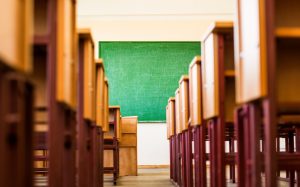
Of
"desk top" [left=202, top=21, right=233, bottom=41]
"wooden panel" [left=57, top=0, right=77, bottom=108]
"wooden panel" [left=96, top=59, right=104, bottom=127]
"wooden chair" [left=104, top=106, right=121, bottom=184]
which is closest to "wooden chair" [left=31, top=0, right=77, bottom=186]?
"wooden panel" [left=57, top=0, right=77, bottom=108]

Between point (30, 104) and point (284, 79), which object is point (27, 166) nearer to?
point (30, 104)

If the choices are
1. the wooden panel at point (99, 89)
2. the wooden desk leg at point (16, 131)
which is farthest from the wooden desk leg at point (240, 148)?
the wooden panel at point (99, 89)

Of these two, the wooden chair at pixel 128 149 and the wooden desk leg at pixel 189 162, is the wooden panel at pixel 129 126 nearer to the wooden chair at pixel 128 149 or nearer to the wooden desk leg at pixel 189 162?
the wooden chair at pixel 128 149

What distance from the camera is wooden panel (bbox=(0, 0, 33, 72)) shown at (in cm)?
146

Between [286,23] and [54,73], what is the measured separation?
1.18m

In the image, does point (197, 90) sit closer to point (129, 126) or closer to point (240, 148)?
point (240, 148)

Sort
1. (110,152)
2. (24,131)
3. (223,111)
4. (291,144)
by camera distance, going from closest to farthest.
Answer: (24,131) → (223,111) → (291,144) → (110,152)

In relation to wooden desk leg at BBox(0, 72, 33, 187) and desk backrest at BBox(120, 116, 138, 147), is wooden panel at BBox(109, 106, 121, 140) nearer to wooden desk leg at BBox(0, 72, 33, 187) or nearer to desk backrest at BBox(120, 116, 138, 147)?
desk backrest at BBox(120, 116, 138, 147)

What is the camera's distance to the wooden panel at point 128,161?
7.15 meters

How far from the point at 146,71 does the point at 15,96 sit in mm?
7512

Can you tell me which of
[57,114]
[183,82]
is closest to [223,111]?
[57,114]

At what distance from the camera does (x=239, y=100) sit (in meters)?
2.44

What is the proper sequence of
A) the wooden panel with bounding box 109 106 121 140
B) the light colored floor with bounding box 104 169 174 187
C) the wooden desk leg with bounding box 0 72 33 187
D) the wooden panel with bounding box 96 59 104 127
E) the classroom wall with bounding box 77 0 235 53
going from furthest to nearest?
the classroom wall with bounding box 77 0 235 53
the wooden panel with bounding box 109 106 121 140
the light colored floor with bounding box 104 169 174 187
the wooden panel with bounding box 96 59 104 127
the wooden desk leg with bounding box 0 72 33 187

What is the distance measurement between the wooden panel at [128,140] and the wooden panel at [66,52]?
15.3 ft
